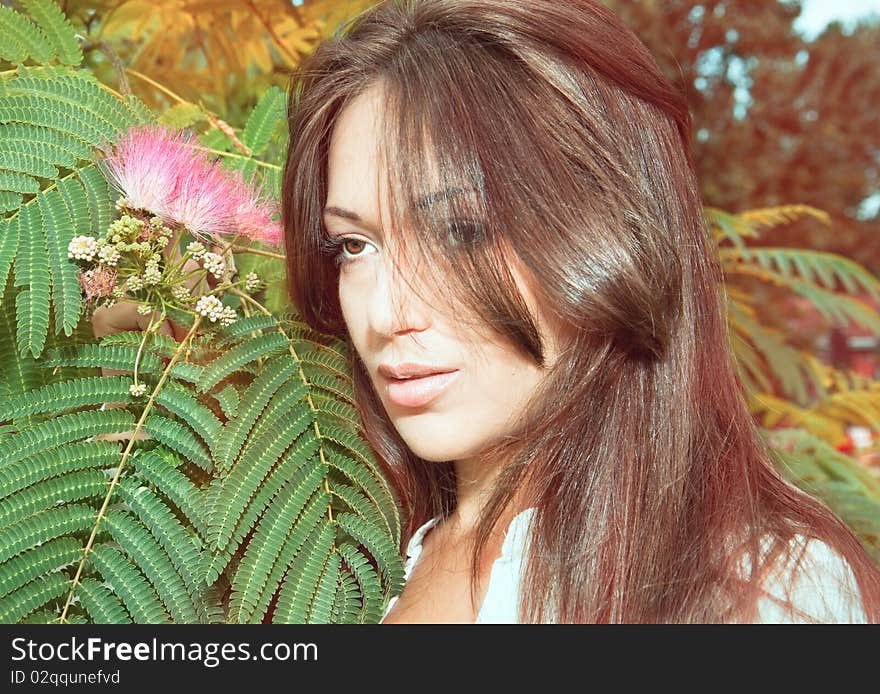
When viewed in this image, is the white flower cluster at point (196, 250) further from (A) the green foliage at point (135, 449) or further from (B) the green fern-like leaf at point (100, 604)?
(B) the green fern-like leaf at point (100, 604)

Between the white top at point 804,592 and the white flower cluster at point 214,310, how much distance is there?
0.42 metres

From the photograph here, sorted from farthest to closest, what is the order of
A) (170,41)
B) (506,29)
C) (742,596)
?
(170,41)
(506,29)
(742,596)

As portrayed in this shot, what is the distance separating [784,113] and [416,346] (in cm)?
381

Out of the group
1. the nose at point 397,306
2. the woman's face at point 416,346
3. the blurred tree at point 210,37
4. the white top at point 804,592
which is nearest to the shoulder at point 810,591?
the white top at point 804,592

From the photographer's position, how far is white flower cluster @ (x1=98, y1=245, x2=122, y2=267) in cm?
91

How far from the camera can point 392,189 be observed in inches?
36.6

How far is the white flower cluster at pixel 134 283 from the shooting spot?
936 millimetres

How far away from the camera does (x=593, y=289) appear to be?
90 cm

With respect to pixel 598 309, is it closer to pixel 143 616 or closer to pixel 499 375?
pixel 499 375

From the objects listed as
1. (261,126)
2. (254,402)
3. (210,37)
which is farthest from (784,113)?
(254,402)

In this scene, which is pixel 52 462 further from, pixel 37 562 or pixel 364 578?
pixel 364 578
